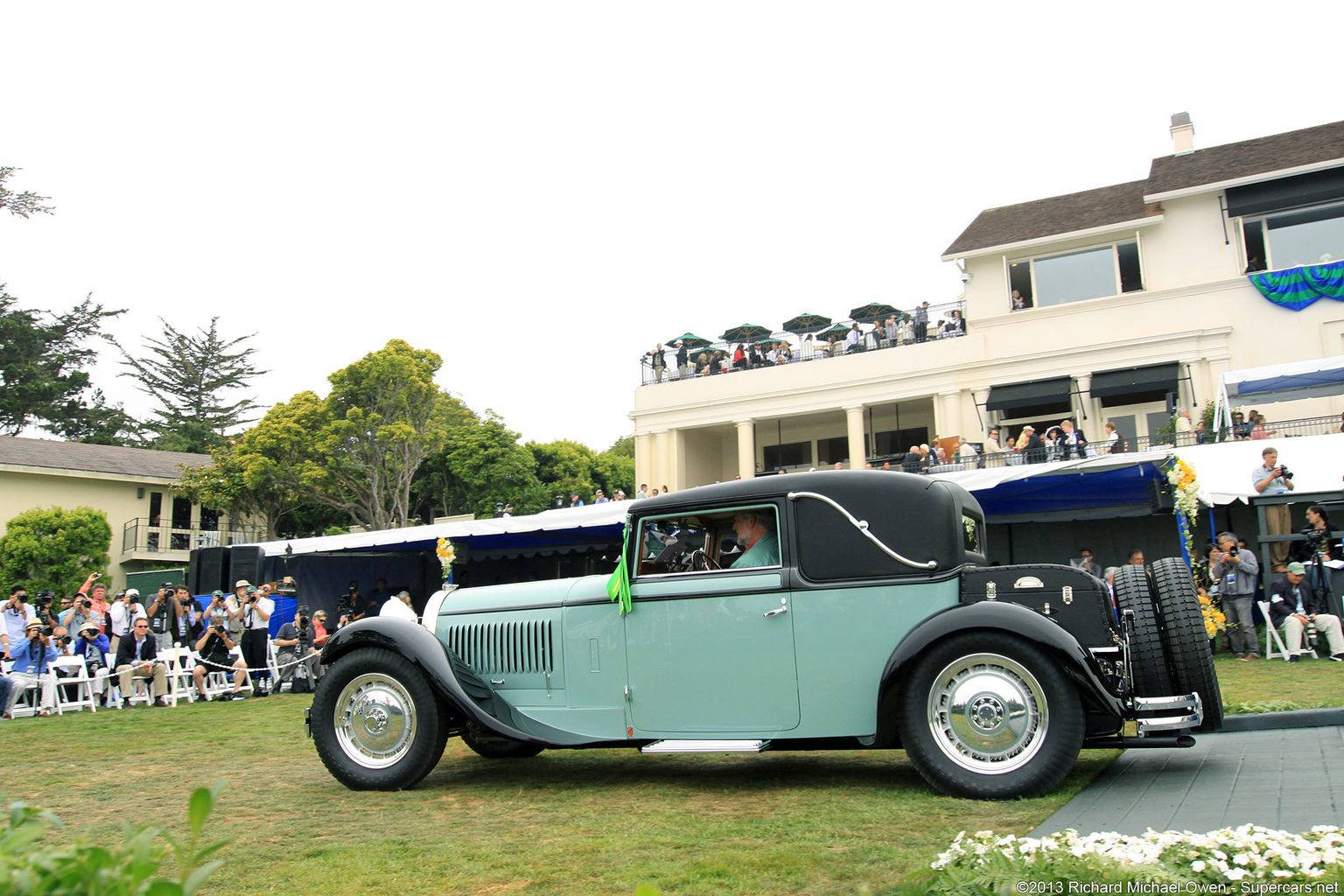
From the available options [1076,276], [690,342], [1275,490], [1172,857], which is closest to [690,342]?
[690,342]

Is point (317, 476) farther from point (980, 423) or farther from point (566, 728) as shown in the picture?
point (566, 728)

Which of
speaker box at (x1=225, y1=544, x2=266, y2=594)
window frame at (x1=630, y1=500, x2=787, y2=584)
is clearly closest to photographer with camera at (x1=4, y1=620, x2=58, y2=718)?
speaker box at (x1=225, y1=544, x2=266, y2=594)

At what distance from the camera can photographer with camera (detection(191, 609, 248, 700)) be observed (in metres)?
14.8

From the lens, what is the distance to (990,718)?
506 centimetres

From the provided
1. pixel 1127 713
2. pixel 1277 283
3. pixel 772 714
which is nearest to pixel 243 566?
pixel 772 714

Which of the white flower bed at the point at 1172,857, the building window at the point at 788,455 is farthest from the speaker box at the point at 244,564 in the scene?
the white flower bed at the point at 1172,857

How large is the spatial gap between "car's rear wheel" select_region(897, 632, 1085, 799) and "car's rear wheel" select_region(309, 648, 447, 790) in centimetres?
301

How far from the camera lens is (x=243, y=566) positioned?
63.0ft

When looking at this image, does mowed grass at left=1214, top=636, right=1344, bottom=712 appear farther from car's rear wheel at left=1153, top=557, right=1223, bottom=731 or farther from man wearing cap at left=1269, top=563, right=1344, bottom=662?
car's rear wheel at left=1153, top=557, right=1223, bottom=731

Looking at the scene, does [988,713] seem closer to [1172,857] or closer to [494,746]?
[1172,857]

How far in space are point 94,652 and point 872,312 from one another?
76.3 feet

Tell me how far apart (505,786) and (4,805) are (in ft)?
15.0

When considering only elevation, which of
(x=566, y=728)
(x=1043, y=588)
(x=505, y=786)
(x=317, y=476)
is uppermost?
(x=317, y=476)

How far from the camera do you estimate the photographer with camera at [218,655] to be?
14.8 metres
